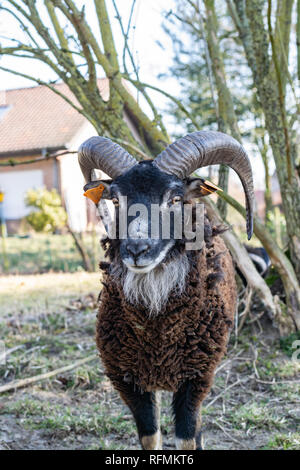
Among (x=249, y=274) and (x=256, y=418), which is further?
(x=249, y=274)

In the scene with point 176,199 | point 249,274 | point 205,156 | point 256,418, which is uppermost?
point 205,156

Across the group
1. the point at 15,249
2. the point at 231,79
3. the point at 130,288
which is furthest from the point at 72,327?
the point at 231,79

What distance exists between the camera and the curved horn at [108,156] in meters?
3.92

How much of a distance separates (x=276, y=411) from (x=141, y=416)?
172 cm

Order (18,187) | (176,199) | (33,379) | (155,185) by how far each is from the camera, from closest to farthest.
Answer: (155,185), (176,199), (33,379), (18,187)

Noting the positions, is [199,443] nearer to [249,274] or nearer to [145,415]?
[145,415]

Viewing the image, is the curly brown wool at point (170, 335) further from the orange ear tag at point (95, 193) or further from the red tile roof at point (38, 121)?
the red tile roof at point (38, 121)

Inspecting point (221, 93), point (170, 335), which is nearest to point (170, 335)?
point (170, 335)

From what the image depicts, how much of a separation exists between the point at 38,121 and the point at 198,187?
21025 mm

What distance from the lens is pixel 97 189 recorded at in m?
4.14

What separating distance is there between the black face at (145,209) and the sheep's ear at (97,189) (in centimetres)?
30

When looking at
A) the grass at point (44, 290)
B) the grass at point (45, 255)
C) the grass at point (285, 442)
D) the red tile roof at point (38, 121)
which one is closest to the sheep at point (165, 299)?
the grass at point (285, 442)

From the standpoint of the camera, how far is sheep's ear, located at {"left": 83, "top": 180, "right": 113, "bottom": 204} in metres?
4.09

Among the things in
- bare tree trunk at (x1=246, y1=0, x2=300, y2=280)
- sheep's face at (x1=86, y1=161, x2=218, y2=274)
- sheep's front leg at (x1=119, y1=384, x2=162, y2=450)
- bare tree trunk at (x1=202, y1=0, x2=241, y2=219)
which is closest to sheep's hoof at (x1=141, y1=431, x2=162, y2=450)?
sheep's front leg at (x1=119, y1=384, x2=162, y2=450)
